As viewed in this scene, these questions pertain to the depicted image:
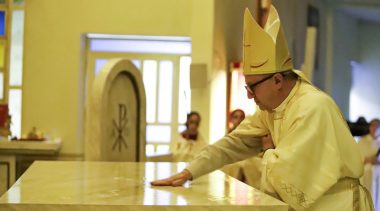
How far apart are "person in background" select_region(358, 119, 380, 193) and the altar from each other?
599 centimetres

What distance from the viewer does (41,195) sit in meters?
2.18

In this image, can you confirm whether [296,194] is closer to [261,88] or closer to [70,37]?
[261,88]

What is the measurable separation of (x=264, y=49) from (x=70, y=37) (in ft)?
22.1

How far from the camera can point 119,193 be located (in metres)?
2.29

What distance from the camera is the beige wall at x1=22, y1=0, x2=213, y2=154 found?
9.16 metres

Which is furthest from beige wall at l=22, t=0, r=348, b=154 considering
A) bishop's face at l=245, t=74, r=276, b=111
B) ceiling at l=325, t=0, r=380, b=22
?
ceiling at l=325, t=0, r=380, b=22

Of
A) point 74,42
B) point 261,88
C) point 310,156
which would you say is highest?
point 74,42

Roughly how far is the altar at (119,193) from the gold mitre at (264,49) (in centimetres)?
47

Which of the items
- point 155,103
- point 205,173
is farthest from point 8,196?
point 155,103

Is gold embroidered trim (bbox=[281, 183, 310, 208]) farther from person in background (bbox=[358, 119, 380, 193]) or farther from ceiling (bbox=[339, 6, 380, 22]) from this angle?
ceiling (bbox=[339, 6, 380, 22])

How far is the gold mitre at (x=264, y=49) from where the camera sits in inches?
106

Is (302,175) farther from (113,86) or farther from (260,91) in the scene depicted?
(113,86)

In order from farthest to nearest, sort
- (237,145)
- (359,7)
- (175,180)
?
(359,7), (237,145), (175,180)

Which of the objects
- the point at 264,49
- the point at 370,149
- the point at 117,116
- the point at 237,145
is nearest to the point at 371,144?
the point at 370,149
